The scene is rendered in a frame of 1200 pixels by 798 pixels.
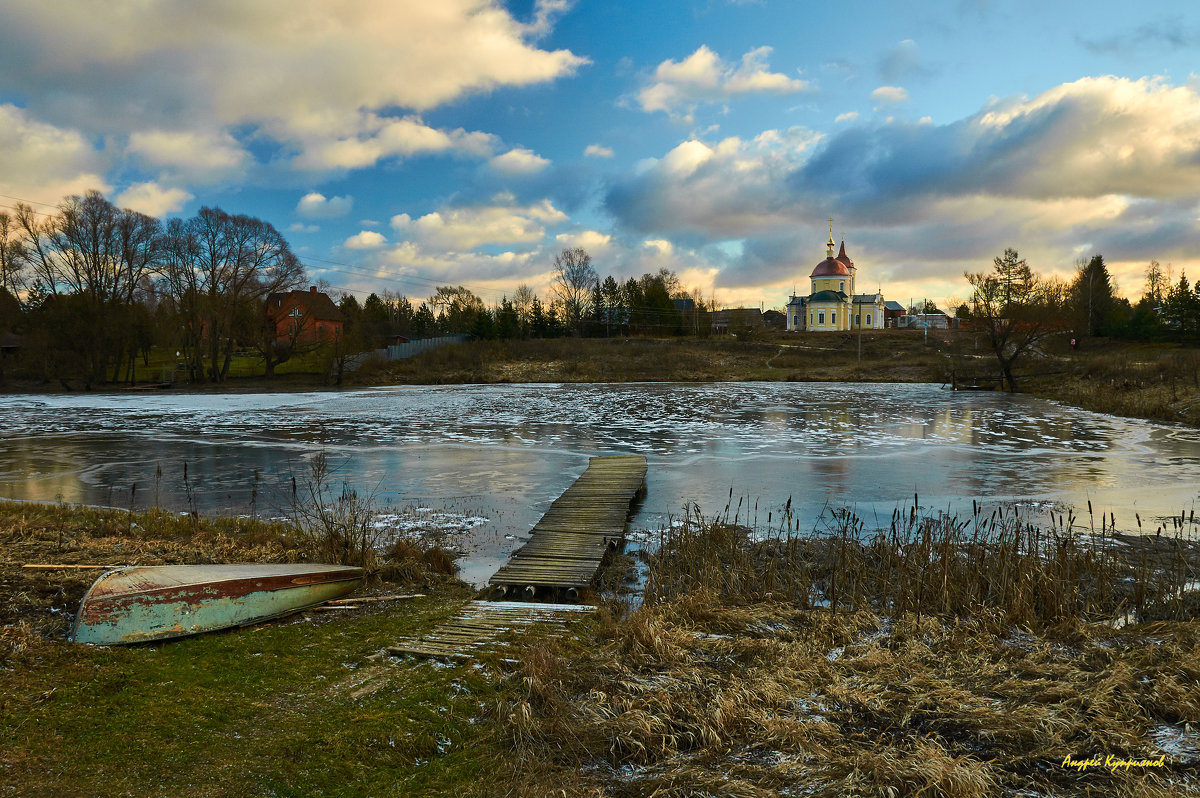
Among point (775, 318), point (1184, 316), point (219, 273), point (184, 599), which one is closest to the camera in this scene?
point (184, 599)

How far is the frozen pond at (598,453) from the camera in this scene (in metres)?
12.5

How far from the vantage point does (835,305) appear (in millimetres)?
96688

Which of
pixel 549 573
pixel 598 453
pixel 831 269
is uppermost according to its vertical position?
pixel 831 269

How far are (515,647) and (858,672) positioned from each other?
260 cm

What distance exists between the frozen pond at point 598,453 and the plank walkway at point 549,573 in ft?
1.92

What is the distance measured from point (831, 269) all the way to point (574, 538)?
9961 cm

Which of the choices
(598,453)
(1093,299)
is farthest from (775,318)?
(598,453)

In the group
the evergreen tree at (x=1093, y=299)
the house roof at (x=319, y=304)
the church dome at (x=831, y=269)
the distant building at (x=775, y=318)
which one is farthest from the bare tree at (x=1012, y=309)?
the distant building at (x=775, y=318)

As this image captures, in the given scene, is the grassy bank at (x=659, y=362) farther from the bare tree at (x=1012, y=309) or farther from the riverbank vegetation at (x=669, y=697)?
the riverbank vegetation at (x=669, y=697)

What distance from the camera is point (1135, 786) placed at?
383cm

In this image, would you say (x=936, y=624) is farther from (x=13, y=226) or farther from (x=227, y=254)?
(x=13, y=226)

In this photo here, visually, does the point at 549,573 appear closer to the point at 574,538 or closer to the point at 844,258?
the point at 574,538

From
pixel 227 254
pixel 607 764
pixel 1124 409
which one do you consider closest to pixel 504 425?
pixel 607 764
